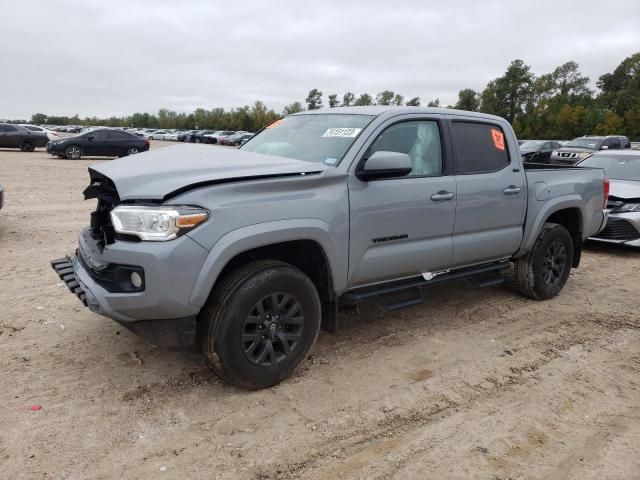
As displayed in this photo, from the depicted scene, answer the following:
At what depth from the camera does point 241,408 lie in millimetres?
3223

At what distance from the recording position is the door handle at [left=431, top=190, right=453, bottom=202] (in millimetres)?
4125

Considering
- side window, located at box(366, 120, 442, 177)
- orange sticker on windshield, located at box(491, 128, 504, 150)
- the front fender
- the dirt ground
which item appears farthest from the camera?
orange sticker on windshield, located at box(491, 128, 504, 150)

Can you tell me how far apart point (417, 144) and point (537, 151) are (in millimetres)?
20218

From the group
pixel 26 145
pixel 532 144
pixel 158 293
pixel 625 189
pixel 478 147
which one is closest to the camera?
pixel 158 293

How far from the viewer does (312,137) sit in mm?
4141

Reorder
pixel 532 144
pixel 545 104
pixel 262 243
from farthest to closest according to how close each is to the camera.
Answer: pixel 545 104 < pixel 532 144 < pixel 262 243

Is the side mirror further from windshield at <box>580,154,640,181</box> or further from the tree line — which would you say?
the tree line

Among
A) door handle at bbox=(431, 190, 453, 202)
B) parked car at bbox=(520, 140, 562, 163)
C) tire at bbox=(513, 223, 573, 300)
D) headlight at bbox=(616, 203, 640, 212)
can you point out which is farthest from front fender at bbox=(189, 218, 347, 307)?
parked car at bbox=(520, 140, 562, 163)

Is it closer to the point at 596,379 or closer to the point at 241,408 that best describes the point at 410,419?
the point at 241,408

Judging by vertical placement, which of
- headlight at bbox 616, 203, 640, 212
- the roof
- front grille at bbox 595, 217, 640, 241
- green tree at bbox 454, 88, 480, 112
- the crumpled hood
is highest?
green tree at bbox 454, 88, 480, 112

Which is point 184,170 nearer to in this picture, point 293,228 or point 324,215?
point 293,228

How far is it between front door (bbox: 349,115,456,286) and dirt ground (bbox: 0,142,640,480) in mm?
696

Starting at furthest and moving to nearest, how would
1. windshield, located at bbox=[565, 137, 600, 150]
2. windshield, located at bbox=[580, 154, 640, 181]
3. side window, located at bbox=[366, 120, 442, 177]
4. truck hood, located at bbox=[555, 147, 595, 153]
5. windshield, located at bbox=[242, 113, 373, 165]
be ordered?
1. windshield, located at bbox=[565, 137, 600, 150]
2. truck hood, located at bbox=[555, 147, 595, 153]
3. windshield, located at bbox=[580, 154, 640, 181]
4. side window, located at bbox=[366, 120, 442, 177]
5. windshield, located at bbox=[242, 113, 373, 165]

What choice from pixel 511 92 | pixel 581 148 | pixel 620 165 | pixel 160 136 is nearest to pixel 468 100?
pixel 511 92
